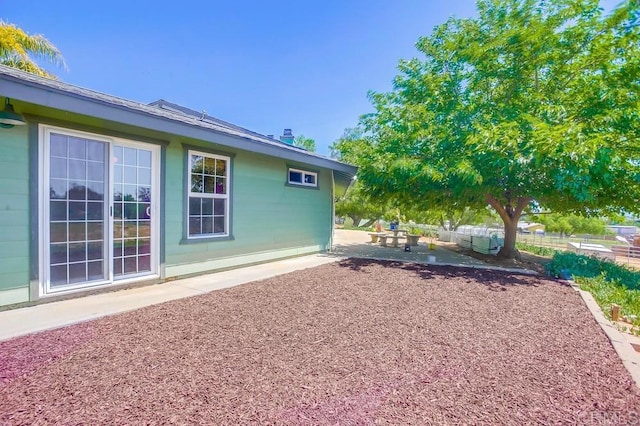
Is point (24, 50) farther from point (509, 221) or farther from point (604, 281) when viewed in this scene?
point (604, 281)

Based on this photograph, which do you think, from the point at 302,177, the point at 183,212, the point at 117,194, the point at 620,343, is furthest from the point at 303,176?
the point at 620,343

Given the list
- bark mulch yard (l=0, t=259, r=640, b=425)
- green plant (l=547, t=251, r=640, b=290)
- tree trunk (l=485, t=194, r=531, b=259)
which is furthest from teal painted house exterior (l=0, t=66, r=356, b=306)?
tree trunk (l=485, t=194, r=531, b=259)

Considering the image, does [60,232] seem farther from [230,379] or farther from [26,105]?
[230,379]

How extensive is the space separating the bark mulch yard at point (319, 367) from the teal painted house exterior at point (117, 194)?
1.44 metres

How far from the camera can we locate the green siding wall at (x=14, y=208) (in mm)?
3826

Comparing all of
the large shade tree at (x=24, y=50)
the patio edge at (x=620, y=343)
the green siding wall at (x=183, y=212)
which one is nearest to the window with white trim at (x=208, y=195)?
the green siding wall at (x=183, y=212)

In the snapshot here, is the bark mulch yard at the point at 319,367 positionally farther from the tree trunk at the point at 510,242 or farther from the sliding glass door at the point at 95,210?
the tree trunk at the point at 510,242

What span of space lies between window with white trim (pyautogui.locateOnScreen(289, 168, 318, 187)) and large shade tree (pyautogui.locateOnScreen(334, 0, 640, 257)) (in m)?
1.51

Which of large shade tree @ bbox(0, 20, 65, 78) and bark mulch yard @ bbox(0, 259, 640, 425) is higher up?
large shade tree @ bbox(0, 20, 65, 78)

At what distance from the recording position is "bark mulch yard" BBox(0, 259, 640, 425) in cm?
212

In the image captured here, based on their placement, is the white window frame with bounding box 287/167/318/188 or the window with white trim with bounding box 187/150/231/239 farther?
the white window frame with bounding box 287/167/318/188

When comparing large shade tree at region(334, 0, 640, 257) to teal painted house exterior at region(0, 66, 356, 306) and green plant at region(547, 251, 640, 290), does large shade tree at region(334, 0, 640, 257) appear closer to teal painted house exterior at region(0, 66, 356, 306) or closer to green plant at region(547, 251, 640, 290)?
green plant at region(547, 251, 640, 290)

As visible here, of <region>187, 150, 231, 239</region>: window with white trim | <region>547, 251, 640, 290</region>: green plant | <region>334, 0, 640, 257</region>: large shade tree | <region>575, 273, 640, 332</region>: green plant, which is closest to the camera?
<region>575, 273, 640, 332</region>: green plant

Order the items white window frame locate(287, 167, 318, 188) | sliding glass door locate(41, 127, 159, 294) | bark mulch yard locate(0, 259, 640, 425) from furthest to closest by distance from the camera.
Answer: white window frame locate(287, 167, 318, 188), sliding glass door locate(41, 127, 159, 294), bark mulch yard locate(0, 259, 640, 425)
